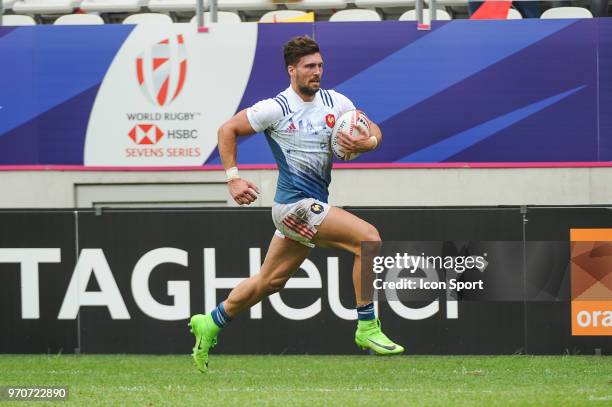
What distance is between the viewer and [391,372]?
34.0 ft

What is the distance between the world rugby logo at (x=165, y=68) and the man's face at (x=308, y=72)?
21.9 ft

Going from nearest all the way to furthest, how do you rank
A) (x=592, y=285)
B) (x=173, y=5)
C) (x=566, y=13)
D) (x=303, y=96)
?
(x=303, y=96), (x=592, y=285), (x=566, y=13), (x=173, y=5)

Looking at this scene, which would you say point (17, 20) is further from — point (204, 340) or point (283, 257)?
point (283, 257)

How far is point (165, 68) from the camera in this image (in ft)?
50.3

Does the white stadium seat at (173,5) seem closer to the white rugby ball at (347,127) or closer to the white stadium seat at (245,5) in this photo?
the white stadium seat at (245,5)

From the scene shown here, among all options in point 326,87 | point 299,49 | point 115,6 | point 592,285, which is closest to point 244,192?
point 299,49

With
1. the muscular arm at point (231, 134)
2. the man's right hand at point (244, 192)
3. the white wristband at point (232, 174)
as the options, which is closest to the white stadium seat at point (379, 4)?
the muscular arm at point (231, 134)

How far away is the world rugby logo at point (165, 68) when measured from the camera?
15312 millimetres

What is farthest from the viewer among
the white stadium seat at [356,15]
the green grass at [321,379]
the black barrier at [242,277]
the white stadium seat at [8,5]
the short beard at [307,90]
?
the white stadium seat at [8,5]

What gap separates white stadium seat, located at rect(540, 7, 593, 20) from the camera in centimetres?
1478

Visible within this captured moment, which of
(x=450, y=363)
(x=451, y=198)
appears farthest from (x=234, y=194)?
(x=451, y=198)

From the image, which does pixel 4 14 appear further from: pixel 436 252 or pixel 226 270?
pixel 436 252

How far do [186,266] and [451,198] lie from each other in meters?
4.01

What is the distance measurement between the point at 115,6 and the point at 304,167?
7765 mm
